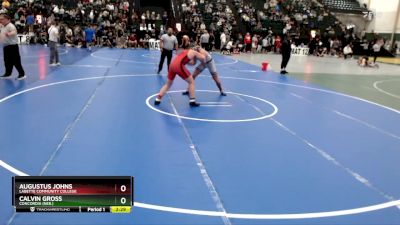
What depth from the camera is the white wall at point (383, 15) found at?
97.6ft

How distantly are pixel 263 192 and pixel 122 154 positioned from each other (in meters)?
2.04

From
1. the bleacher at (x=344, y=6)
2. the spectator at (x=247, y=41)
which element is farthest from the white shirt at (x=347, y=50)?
the bleacher at (x=344, y=6)

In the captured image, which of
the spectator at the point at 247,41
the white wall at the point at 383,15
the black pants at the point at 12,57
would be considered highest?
the white wall at the point at 383,15

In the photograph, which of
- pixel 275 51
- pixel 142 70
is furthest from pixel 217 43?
pixel 142 70

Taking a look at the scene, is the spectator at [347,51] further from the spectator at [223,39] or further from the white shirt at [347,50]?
the spectator at [223,39]

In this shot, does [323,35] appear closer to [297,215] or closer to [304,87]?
[304,87]

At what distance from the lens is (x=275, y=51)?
88.6 ft
